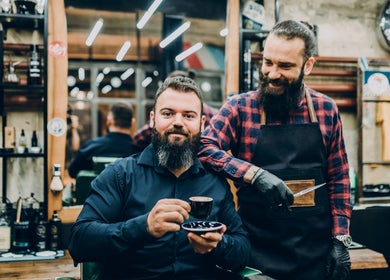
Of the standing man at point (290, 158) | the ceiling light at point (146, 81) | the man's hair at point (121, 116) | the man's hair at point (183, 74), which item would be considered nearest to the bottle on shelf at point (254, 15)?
the man's hair at point (183, 74)

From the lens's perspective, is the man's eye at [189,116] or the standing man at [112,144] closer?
the man's eye at [189,116]

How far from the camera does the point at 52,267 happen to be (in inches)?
111

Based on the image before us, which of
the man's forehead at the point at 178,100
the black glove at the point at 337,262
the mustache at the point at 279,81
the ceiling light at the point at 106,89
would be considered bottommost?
the black glove at the point at 337,262

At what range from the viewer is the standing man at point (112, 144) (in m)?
4.04

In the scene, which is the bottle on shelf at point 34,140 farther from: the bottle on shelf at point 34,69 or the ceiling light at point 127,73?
the ceiling light at point 127,73

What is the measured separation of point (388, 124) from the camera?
13.5 ft

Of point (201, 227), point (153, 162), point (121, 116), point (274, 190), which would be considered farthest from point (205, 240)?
point (121, 116)

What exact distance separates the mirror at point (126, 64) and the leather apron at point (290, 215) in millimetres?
5644

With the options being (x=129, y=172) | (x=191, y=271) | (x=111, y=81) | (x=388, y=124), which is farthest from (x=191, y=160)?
(x=111, y=81)

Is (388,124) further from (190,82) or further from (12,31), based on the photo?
(12,31)

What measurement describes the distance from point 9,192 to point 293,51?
8.19ft

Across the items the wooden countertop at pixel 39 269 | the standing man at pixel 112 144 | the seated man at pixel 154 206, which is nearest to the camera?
the seated man at pixel 154 206

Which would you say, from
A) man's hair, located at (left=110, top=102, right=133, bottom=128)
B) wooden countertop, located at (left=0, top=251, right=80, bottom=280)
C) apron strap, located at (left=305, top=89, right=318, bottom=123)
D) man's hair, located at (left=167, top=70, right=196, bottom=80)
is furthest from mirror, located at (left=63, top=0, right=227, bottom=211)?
apron strap, located at (left=305, top=89, right=318, bottom=123)

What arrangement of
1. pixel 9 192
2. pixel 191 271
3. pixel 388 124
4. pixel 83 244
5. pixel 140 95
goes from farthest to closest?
pixel 140 95, pixel 388 124, pixel 9 192, pixel 191 271, pixel 83 244
